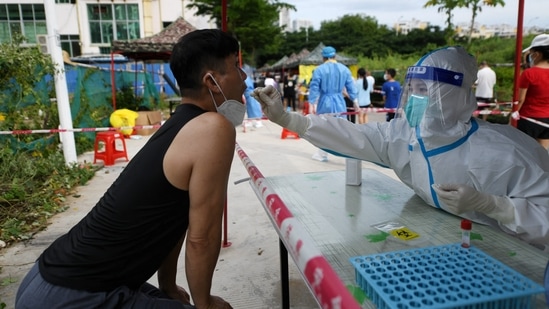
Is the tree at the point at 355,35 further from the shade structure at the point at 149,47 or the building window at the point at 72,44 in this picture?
the shade structure at the point at 149,47

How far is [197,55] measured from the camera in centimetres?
138

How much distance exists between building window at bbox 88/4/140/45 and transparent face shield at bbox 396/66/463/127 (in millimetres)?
30575

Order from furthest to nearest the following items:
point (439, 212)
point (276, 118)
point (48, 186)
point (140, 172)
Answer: point (48, 186), point (276, 118), point (439, 212), point (140, 172)

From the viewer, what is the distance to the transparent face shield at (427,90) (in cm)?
185

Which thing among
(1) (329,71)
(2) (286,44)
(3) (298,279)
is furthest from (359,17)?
(3) (298,279)

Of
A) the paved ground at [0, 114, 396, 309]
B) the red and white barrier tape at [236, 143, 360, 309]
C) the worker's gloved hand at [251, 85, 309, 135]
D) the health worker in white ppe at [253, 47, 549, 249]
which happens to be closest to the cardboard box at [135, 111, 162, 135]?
the paved ground at [0, 114, 396, 309]

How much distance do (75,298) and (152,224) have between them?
32 centimetres

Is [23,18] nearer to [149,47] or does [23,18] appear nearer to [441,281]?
[149,47]

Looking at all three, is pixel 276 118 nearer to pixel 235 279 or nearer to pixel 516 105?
pixel 235 279

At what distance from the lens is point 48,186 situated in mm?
5129

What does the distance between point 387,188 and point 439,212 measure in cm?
49

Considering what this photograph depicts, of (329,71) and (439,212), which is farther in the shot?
(329,71)

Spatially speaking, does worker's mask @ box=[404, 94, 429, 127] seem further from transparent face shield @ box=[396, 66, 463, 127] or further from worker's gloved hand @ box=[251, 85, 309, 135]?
worker's gloved hand @ box=[251, 85, 309, 135]

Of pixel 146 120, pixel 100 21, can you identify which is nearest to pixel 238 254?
pixel 146 120
